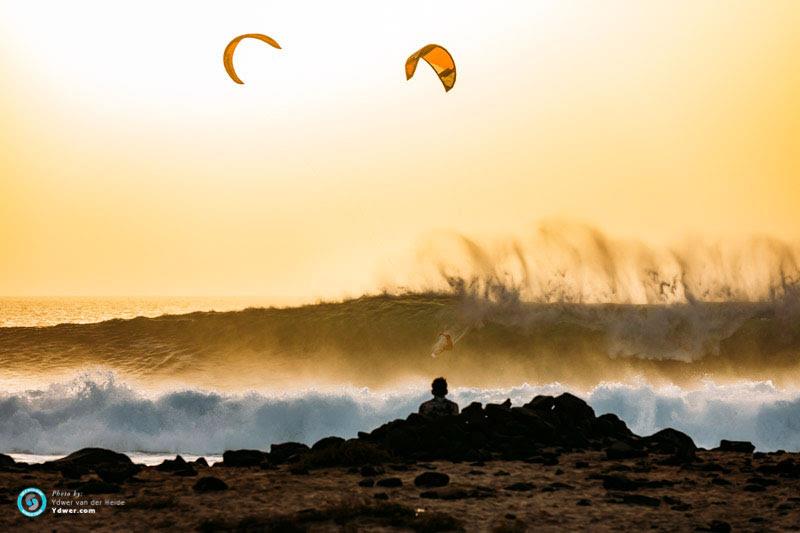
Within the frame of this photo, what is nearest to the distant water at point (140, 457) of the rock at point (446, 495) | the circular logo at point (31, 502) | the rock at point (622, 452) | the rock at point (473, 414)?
the rock at point (473, 414)

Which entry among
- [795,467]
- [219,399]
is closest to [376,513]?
[795,467]

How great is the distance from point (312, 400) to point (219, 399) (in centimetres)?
188

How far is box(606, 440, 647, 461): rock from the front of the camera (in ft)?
38.0

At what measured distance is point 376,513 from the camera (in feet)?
26.5

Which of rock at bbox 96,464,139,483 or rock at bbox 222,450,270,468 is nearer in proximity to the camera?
rock at bbox 96,464,139,483

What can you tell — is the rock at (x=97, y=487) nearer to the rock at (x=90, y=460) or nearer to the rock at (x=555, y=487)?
the rock at (x=90, y=460)

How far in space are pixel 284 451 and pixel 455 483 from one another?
3006mm

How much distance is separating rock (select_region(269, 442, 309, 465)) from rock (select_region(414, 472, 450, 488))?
8.38ft

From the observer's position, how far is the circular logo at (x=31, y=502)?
859 centimetres

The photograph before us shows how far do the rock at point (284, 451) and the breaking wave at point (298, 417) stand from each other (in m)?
5.31

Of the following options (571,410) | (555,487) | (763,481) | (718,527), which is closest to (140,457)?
(571,410)

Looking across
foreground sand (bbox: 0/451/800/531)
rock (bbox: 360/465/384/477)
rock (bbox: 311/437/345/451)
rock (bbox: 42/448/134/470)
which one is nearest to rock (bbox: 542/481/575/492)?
foreground sand (bbox: 0/451/800/531)

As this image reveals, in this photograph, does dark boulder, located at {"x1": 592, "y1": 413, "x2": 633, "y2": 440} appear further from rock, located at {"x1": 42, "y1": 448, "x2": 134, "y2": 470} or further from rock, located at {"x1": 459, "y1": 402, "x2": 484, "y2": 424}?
rock, located at {"x1": 42, "y1": 448, "x2": 134, "y2": 470}

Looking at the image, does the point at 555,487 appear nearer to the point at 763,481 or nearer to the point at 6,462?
the point at 763,481
